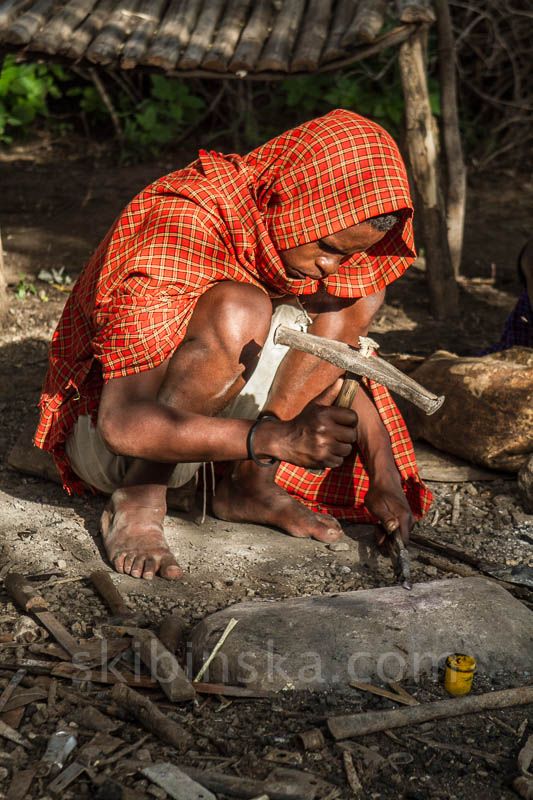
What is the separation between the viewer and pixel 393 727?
211 centimetres

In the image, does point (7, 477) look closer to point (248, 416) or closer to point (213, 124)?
point (248, 416)

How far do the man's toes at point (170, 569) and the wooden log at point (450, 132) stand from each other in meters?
2.87

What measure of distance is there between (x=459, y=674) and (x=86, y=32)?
9.59 feet

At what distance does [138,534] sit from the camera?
9.08 feet

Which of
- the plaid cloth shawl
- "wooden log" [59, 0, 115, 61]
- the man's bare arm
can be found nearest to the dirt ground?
the man's bare arm

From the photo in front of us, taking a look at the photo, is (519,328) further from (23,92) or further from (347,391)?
(23,92)

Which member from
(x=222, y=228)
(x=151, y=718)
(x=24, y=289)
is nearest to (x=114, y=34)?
(x=24, y=289)

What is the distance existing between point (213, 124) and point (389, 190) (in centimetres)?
516

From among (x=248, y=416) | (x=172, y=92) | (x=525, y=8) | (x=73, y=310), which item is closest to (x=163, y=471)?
(x=248, y=416)

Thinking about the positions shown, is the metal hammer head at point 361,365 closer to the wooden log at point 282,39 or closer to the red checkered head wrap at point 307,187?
the red checkered head wrap at point 307,187

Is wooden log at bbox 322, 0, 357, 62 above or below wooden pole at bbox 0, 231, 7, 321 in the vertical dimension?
above

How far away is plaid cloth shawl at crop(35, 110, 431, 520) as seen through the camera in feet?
8.44

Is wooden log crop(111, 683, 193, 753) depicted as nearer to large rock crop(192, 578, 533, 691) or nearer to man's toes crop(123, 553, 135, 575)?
large rock crop(192, 578, 533, 691)

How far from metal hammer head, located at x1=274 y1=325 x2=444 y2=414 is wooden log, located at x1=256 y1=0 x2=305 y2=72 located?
1859 mm
